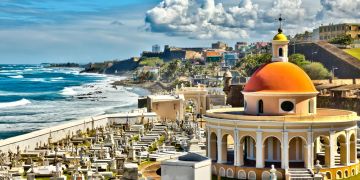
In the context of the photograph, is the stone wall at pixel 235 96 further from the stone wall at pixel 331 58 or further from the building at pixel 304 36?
the building at pixel 304 36

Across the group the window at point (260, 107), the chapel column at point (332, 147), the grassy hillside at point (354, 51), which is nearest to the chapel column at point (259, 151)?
the window at point (260, 107)

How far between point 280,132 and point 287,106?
1.92 m

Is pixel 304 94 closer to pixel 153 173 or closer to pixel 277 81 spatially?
pixel 277 81

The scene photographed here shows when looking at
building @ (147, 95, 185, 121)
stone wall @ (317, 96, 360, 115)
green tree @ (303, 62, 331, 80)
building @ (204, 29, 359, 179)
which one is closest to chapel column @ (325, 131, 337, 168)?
building @ (204, 29, 359, 179)

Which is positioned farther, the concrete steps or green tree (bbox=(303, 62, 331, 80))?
green tree (bbox=(303, 62, 331, 80))

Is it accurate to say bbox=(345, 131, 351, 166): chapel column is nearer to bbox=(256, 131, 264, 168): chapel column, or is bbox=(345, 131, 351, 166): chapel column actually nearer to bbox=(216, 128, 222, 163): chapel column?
bbox=(256, 131, 264, 168): chapel column

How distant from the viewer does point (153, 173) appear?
3147 centimetres

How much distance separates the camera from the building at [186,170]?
40.0ft

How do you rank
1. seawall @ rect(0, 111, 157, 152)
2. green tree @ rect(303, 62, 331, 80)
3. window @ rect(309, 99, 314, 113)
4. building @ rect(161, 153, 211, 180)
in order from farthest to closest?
1. green tree @ rect(303, 62, 331, 80)
2. seawall @ rect(0, 111, 157, 152)
3. window @ rect(309, 99, 314, 113)
4. building @ rect(161, 153, 211, 180)

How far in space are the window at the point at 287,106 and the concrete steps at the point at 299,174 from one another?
2.98 m

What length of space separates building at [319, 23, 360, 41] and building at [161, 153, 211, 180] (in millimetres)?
118873

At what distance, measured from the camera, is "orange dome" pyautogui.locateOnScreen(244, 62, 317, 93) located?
30656 mm

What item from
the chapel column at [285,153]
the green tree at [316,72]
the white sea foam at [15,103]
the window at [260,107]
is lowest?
the white sea foam at [15,103]

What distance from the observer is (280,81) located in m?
30.8
